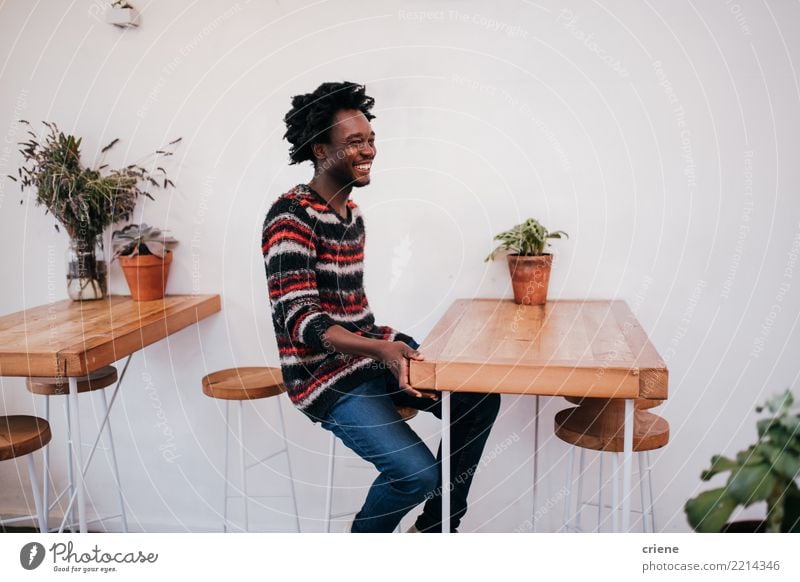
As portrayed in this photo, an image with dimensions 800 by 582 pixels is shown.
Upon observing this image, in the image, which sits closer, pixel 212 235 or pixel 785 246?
pixel 785 246

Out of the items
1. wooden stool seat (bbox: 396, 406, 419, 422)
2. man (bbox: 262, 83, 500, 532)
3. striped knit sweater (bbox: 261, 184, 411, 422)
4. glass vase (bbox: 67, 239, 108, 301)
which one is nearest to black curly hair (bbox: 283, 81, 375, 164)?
man (bbox: 262, 83, 500, 532)

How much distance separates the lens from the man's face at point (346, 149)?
53.2 inches

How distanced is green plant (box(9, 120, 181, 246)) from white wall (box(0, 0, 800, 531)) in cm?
5

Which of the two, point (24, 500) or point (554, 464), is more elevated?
point (554, 464)

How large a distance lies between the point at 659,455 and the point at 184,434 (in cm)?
139

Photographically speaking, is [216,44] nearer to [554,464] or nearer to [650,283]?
[650,283]

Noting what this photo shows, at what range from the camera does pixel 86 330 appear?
4.75 ft

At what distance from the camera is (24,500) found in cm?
202

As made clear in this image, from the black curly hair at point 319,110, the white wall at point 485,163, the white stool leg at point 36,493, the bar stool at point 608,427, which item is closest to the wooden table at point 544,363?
the bar stool at point 608,427

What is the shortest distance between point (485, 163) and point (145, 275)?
38.8 inches

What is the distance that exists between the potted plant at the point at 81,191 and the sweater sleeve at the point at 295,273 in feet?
2.45

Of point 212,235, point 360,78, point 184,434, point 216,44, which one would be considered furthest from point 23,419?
point 360,78

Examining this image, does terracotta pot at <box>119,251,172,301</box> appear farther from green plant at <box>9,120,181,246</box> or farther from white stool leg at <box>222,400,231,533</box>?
white stool leg at <box>222,400,231,533</box>

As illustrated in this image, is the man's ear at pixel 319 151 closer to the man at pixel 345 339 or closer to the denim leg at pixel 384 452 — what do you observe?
the man at pixel 345 339
